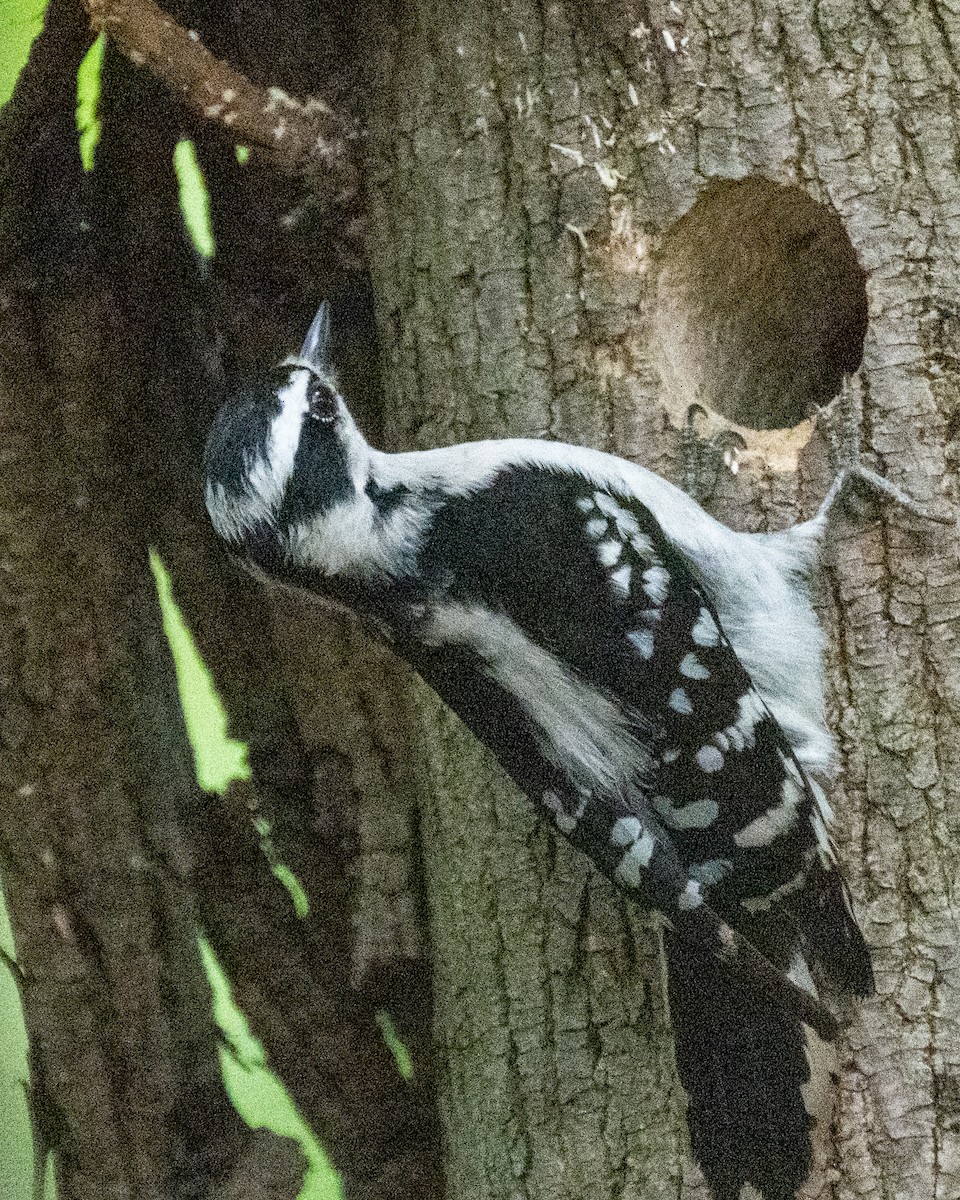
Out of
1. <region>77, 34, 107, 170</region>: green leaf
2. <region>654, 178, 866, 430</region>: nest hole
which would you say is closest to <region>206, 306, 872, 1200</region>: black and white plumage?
<region>654, 178, 866, 430</region>: nest hole

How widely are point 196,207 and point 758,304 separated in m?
1.06

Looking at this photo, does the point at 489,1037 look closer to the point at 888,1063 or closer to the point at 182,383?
the point at 888,1063

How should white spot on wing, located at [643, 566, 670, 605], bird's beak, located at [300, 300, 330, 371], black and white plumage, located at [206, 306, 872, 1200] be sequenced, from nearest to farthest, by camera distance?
1. black and white plumage, located at [206, 306, 872, 1200]
2. white spot on wing, located at [643, 566, 670, 605]
3. bird's beak, located at [300, 300, 330, 371]

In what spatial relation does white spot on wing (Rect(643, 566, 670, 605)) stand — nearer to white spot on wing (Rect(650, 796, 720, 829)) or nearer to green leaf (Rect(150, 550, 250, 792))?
white spot on wing (Rect(650, 796, 720, 829))

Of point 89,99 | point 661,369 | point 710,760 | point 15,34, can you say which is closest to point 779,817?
point 710,760

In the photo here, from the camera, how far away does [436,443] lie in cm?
253

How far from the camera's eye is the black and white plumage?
7.04 ft

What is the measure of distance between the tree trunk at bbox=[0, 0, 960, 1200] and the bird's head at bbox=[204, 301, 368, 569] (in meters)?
0.32

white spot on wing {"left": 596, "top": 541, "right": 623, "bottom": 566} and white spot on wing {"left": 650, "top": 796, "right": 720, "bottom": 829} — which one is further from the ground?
white spot on wing {"left": 596, "top": 541, "right": 623, "bottom": 566}

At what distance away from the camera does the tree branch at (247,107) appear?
265 centimetres

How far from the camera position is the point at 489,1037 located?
2.43 m

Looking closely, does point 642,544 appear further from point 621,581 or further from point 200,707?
point 200,707

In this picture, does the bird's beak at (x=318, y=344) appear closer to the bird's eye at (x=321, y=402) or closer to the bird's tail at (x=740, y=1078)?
the bird's eye at (x=321, y=402)

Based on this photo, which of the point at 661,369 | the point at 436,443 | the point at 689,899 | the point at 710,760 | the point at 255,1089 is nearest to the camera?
the point at 689,899
